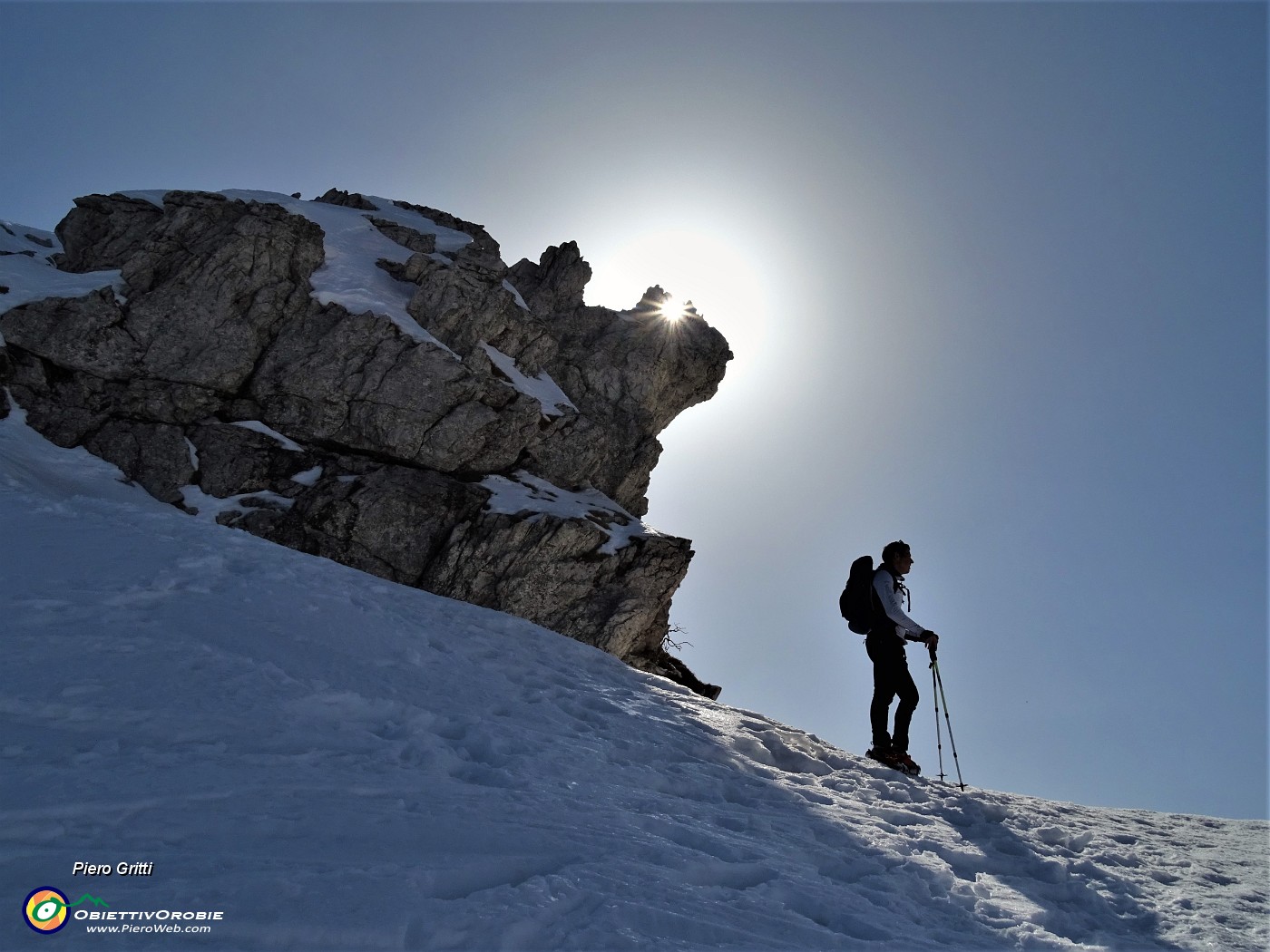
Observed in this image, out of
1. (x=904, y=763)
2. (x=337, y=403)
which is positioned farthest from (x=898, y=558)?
(x=337, y=403)

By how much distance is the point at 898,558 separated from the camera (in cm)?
1034

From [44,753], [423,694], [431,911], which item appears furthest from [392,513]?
[431,911]

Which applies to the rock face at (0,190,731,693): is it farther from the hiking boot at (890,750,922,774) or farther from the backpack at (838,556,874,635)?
the hiking boot at (890,750,922,774)

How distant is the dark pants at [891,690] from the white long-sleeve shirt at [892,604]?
0.20m

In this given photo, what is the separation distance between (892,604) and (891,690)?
119 centimetres

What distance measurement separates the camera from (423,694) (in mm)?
7570

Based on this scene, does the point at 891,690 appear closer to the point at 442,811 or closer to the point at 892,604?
the point at 892,604

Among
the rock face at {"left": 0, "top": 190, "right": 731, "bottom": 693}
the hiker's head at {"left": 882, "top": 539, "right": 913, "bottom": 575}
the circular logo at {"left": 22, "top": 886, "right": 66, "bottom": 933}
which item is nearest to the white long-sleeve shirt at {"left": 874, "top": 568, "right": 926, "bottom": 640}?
the hiker's head at {"left": 882, "top": 539, "right": 913, "bottom": 575}

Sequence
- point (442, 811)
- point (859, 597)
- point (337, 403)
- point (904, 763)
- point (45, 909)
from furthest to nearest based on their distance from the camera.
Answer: point (337, 403)
point (859, 597)
point (904, 763)
point (442, 811)
point (45, 909)

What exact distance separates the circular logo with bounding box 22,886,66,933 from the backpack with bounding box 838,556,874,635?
30.2 ft

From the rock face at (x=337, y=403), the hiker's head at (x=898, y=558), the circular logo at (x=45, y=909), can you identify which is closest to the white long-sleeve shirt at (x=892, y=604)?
the hiker's head at (x=898, y=558)

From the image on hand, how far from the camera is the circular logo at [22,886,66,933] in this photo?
3230 mm

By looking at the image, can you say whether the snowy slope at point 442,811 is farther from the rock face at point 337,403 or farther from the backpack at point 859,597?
the rock face at point 337,403

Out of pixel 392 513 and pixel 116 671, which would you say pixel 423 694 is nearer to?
pixel 116 671
